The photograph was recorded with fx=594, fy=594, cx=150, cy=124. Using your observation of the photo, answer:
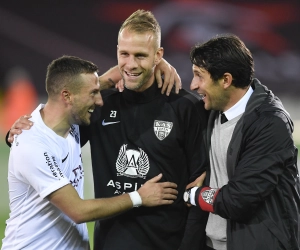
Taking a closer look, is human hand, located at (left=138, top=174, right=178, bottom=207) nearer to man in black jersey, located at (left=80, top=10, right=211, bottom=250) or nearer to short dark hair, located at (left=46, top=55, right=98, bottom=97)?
man in black jersey, located at (left=80, top=10, right=211, bottom=250)

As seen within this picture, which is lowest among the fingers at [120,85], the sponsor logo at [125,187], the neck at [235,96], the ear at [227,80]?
the sponsor logo at [125,187]

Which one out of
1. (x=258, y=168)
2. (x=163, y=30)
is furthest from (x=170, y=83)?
(x=163, y=30)

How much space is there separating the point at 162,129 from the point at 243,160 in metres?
0.59

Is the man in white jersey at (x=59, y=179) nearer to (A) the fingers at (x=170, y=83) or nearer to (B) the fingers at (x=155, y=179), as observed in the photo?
(B) the fingers at (x=155, y=179)

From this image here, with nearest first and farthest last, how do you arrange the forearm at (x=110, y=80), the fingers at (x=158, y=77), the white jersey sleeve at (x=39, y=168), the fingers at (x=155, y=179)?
the white jersey sleeve at (x=39, y=168) → the fingers at (x=155, y=179) → the fingers at (x=158, y=77) → the forearm at (x=110, y=80)

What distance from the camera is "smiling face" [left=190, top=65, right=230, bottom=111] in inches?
140

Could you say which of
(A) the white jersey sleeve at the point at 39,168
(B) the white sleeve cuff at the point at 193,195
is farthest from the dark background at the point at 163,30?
(A) the white jersey sleeve at the point at 39,168

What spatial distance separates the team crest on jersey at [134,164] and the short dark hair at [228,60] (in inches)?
25.6

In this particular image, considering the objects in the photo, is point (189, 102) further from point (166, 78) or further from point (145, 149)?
point (145, 149)

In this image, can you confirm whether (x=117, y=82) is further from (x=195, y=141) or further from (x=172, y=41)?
(x=172, y=41)

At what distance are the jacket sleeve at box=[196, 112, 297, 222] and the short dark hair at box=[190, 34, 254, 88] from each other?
334mm

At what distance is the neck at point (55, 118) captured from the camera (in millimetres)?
3568

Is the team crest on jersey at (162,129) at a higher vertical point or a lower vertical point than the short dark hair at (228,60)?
lower

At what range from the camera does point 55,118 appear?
358cm
